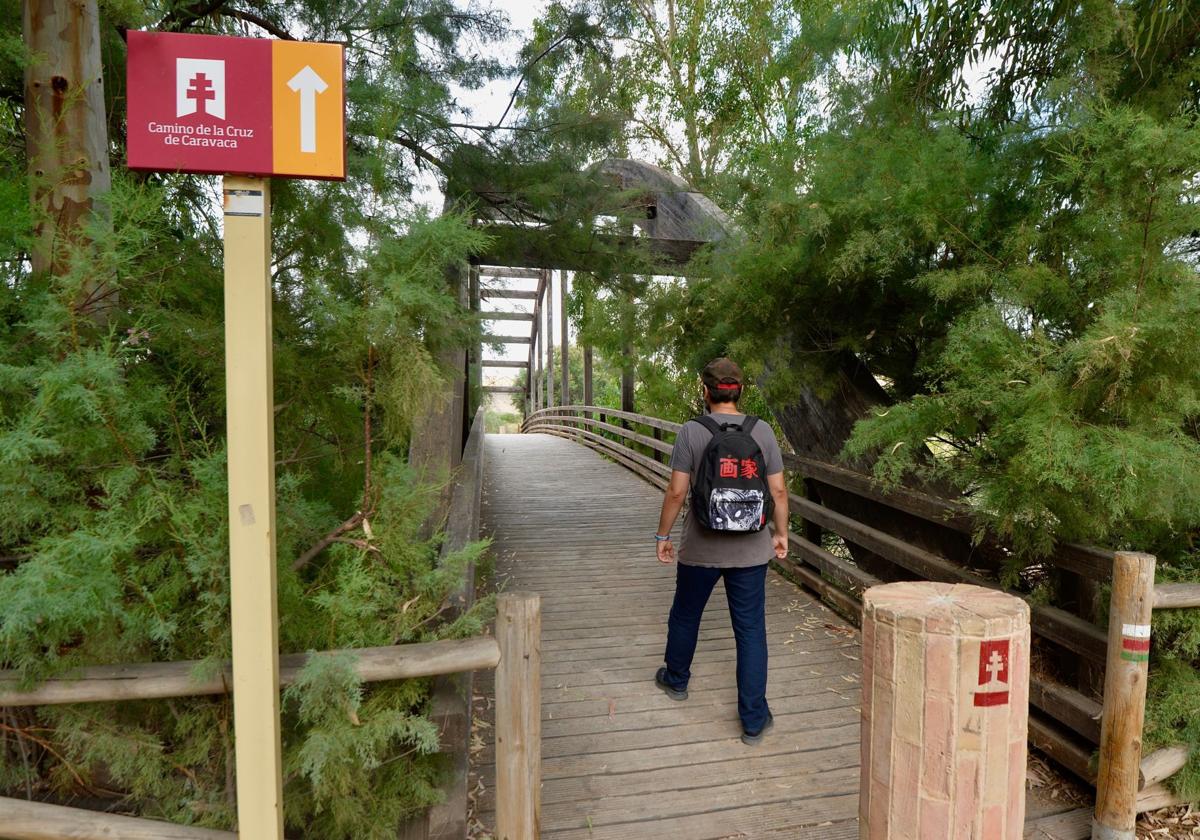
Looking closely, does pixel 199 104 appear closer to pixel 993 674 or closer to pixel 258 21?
pixel 258 21

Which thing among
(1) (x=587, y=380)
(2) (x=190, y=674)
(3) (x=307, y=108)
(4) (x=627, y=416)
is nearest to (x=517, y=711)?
(2) (x=190, y=674)

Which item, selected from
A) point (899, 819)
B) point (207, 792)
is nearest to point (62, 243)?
point (207, 792)

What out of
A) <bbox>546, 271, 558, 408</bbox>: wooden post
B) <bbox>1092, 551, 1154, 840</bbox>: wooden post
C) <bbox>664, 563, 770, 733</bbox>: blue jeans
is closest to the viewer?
<bbox>1092, 551, 1154, 840</bbox>: wooden post

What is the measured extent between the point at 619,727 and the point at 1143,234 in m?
2.83

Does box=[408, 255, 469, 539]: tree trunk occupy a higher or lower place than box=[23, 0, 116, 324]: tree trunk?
lower

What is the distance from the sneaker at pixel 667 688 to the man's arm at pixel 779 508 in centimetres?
87

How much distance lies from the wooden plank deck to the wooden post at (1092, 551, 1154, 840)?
0.84 m

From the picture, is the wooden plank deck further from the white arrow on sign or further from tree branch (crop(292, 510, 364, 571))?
the white arrow on sign

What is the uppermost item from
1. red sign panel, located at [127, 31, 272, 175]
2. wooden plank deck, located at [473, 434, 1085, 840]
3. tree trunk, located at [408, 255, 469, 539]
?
red sign panel, located at [127, 31, 272, 175]

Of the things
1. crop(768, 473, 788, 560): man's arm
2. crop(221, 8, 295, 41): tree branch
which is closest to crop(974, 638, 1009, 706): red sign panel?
crop(768, 473, 788, 560): man's arm

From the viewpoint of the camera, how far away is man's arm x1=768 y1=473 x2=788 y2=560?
2.98 metres

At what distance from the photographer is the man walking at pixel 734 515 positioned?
2.83m

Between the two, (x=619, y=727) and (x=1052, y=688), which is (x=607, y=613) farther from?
(x=1052, y=688)

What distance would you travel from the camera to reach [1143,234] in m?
2.51
